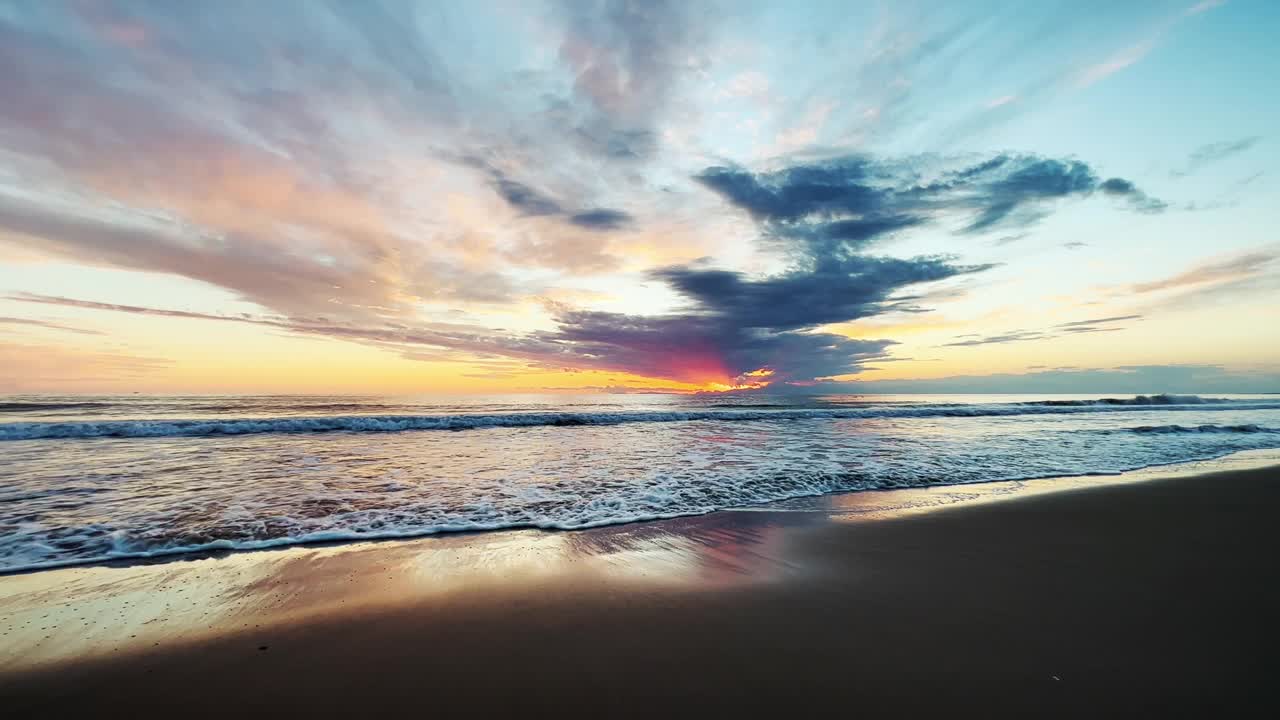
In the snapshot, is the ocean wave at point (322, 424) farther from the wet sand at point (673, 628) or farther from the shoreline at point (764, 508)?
the wet sand at point (673, 628)

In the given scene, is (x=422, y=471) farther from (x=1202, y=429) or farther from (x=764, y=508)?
(x=1202, y=429)

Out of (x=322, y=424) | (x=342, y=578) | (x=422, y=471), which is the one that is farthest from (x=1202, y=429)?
(x=322, y=424)

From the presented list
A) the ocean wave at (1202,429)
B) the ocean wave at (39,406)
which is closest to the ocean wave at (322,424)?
the ocean wave at (39,406)

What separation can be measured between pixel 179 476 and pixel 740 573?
11.3 m

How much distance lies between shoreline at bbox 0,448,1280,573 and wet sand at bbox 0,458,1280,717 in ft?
0.78

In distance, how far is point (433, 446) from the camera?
50.3 feet

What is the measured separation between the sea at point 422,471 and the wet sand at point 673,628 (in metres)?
0.96

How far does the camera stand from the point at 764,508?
762 centimetres

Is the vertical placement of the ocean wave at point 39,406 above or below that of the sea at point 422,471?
above

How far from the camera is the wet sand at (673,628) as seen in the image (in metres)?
2.79

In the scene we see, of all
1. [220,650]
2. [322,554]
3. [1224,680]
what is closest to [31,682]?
[220,650]

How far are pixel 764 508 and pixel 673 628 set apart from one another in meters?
4.39

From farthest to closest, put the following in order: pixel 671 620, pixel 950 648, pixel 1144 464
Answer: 1. pixel 1144 464
2. pixel 671 620
3. pixel 950 648

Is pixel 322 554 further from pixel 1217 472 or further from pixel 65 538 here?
pixel 1217 472
